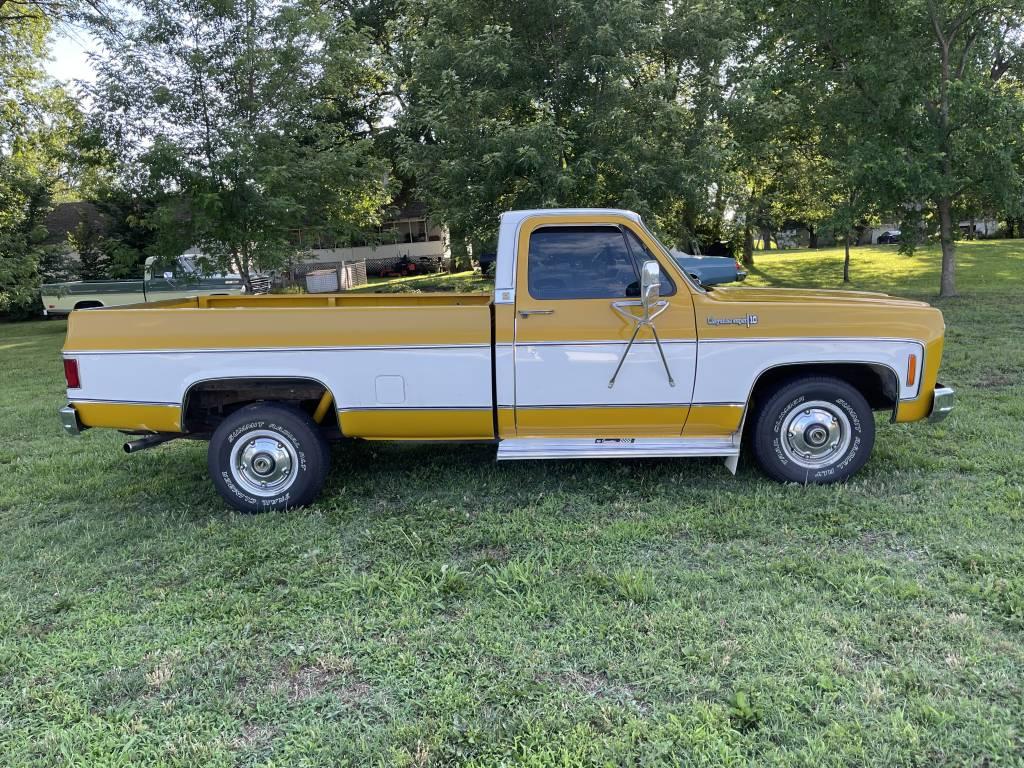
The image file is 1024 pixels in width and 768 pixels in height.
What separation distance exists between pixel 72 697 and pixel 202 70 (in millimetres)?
12531

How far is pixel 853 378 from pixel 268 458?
13.9ft

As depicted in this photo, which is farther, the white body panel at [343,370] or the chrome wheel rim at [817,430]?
the chrome wheel rim at [817,430]

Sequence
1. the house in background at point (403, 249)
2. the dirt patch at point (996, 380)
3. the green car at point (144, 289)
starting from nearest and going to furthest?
the dirt patch at point (996, 380), the green car at point (144, 289), the house in background at point (403, 249)

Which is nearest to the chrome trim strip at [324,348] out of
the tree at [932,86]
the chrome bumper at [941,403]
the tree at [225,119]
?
the chrome bumper at [941,403]

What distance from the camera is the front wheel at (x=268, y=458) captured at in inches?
191

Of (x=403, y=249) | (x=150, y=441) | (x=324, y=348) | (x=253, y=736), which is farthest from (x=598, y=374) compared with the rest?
(x=403, y=249)

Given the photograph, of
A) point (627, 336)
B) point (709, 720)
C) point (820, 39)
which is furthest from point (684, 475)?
point (820, 39)

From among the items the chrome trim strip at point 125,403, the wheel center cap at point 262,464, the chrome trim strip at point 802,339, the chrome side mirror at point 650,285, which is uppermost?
the chrome side mirror at point 650,285

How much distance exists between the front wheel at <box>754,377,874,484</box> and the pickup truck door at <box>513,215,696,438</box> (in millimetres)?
638

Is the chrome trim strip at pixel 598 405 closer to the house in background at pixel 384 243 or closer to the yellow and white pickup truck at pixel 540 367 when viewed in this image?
the yellow and white pickup truck at pixel 540 367

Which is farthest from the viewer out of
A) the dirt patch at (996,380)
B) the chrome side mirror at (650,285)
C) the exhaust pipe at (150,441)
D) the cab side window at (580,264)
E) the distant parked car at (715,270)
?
the distant parked car at (715,270)

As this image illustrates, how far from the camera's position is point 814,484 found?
493 cm

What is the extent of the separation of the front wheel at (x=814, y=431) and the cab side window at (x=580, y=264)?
131 cm

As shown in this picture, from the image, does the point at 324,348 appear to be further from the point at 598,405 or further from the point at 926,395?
the point at 926,395
